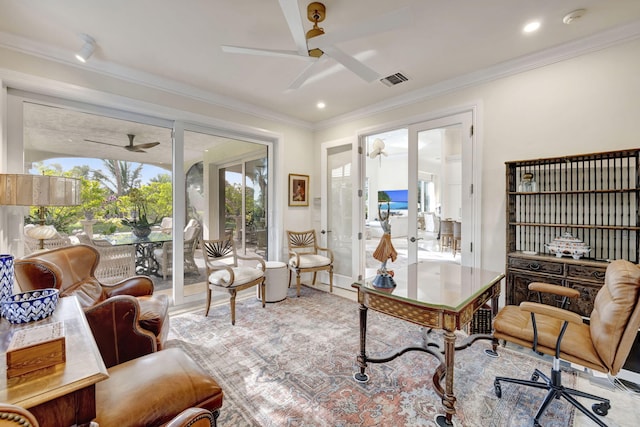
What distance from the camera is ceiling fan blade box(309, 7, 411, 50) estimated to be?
1.67 meters

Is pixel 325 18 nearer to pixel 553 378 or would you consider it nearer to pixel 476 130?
pixel 476 130

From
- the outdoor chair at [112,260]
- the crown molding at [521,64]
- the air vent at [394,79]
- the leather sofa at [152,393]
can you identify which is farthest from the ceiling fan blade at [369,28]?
the outdoor chair at [112,260]

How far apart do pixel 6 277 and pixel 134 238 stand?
211 cm

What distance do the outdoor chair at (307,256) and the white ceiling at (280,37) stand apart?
90.0 inches

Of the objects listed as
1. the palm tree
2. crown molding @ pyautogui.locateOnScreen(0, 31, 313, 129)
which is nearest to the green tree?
the palm tree

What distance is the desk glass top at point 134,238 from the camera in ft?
10.6

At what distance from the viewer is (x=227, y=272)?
337 centimetres

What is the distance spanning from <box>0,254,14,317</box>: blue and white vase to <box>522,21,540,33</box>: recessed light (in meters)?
3.79

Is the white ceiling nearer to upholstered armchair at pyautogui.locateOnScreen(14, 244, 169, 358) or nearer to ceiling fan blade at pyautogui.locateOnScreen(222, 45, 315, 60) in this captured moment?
ceiling fan blade at pyautogui.locateOnScreen(222, 45, 315, 60)

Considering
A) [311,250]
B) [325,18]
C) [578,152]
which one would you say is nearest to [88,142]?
[325,18]

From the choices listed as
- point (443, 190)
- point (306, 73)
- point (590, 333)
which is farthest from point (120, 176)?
point (590, 333)

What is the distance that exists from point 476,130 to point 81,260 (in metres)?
4.07

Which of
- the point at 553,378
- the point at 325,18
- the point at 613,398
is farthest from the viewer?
the point at 325,18

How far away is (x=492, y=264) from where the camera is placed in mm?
3064
